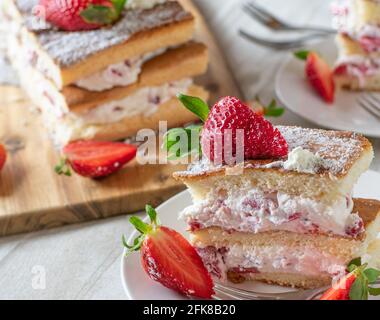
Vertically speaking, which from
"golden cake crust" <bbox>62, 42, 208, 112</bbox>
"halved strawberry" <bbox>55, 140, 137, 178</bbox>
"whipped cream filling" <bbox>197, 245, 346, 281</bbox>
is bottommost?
"halved strawberry" <bbox>55, 140, 137, 178</bbox>

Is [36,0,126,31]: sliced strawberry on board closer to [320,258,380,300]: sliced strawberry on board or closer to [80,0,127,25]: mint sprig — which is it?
Answer: [80,0,127,25]: mint sprig

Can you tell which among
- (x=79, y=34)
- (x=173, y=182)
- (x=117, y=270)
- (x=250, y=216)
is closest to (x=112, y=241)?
(x=117, y=270)

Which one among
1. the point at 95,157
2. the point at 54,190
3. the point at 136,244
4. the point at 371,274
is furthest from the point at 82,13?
the point at 371,274

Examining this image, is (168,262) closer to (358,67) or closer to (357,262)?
(357,262)

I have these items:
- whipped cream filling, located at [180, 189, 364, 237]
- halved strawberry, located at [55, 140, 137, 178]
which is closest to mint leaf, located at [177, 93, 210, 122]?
whipped cream filling, located at [180, 189, 364, 237]

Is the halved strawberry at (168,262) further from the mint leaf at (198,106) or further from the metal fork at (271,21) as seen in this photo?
the metal fork at (271,21)

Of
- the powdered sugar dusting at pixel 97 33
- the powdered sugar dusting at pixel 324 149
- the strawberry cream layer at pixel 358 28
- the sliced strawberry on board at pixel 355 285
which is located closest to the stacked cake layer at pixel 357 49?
the strawberry cream layer at pixel 358 28
